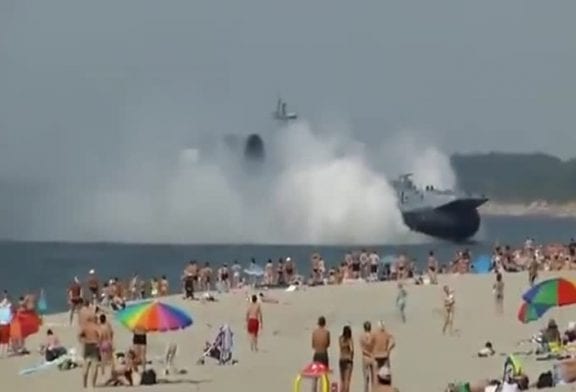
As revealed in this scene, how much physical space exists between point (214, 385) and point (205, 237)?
349 ft

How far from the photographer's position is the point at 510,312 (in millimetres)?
40062

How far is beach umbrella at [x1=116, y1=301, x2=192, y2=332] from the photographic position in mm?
25547

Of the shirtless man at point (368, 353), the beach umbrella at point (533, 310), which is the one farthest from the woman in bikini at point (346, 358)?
the beach umbrella at point (533, 310)

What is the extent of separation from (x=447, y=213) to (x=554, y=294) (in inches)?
2933

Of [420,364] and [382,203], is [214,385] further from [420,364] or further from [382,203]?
[382,203]

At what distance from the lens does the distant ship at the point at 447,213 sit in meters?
102

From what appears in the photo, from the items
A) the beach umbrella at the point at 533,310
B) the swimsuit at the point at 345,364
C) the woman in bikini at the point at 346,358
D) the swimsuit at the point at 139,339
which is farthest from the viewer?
the beach umbrella at the point at 533,310

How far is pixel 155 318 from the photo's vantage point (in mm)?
Result: 25656

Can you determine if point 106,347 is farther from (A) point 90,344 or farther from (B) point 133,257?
(B) point 133,257

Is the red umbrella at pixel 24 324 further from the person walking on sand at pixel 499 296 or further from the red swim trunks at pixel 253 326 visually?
the person walking on sand at pixel 499 296

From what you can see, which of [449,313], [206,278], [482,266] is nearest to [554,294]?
[449,313]

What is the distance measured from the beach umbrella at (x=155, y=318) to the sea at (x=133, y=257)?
45734mm

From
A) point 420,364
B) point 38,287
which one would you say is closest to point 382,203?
point 38,287

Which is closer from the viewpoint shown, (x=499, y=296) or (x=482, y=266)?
(x=499, y=296)
